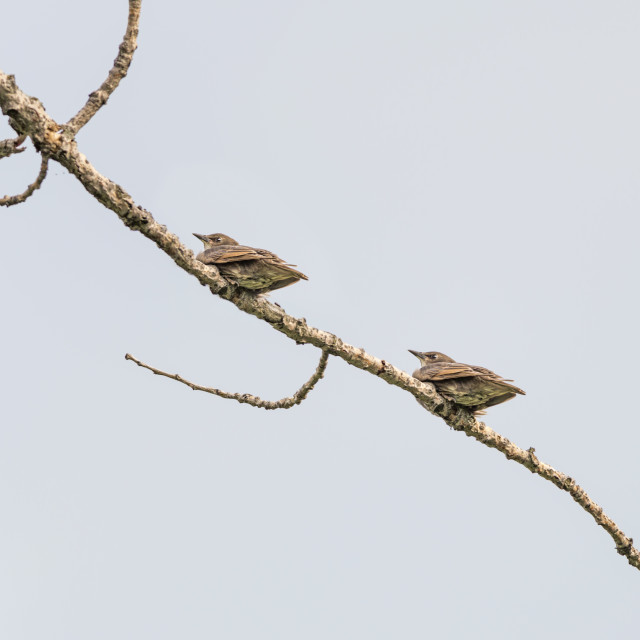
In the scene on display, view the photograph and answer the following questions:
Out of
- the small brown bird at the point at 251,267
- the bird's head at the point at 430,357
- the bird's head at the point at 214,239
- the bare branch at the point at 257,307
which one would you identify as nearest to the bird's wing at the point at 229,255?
the small brown bird at the point at 251,267

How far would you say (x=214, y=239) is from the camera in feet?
28.9

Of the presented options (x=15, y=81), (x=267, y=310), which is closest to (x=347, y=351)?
(x=267, y=310)

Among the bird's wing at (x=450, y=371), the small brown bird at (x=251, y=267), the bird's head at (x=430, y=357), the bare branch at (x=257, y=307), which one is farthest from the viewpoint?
the bird's head at (x=430, y=357)

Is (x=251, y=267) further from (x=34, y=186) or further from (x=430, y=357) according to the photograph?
(x=430, y=357)

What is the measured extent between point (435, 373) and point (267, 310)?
2.65 metres

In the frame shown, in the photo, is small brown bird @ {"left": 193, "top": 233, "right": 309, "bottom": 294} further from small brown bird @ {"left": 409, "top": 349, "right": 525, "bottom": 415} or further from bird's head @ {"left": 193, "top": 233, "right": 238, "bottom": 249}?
small brown bird @ {"left": 409, "top": 349, "right": 525, "bottom": 415}

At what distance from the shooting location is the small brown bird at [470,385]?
903cm

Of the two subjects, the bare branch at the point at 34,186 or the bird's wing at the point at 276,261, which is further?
the bird's wing at the point at 276,261

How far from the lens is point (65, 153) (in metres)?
5.82

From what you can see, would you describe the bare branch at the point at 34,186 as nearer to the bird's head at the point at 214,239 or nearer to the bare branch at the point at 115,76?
the bare branch at the point at 115,76

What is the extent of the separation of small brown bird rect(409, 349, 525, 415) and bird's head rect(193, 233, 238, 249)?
259cm

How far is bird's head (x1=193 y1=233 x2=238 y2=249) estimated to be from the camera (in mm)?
8469

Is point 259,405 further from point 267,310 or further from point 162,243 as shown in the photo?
point 162,243

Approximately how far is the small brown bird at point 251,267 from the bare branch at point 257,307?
0.12m
